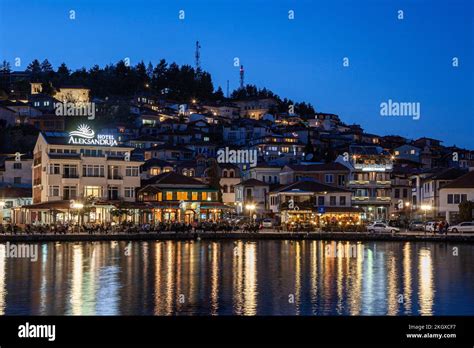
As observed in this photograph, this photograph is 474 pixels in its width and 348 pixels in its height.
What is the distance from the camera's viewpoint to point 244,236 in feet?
217

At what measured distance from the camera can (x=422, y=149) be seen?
12056 cm

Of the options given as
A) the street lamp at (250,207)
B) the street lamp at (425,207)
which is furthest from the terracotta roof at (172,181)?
the street lamp at (425,207)

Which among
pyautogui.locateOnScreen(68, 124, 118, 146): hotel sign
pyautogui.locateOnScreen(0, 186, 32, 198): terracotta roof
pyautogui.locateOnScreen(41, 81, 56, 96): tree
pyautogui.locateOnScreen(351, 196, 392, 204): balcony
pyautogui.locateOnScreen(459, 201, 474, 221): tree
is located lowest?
pyautogui.locateOnScreen(459, 201, 474, 221): tree

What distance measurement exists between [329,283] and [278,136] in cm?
7828

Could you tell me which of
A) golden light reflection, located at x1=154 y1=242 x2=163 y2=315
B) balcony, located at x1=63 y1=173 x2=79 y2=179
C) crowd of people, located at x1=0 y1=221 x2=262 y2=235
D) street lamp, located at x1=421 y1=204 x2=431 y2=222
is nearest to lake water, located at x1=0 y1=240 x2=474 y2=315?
golden light reflection, located at x1=154 y1=242 x2=163 y2=315

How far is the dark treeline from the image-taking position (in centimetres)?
17188

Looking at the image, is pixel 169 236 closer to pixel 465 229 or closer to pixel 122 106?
pixel 465 229

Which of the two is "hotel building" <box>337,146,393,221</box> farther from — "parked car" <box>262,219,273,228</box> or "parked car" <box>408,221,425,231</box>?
"parked car" <box>262,219,273,228</box>

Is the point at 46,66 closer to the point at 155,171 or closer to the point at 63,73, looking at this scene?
the point at 63,73

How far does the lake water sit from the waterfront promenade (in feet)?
15.7

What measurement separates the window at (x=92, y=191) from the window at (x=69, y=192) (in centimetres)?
108

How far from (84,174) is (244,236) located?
61.1 feet

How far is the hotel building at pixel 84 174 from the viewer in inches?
2862
